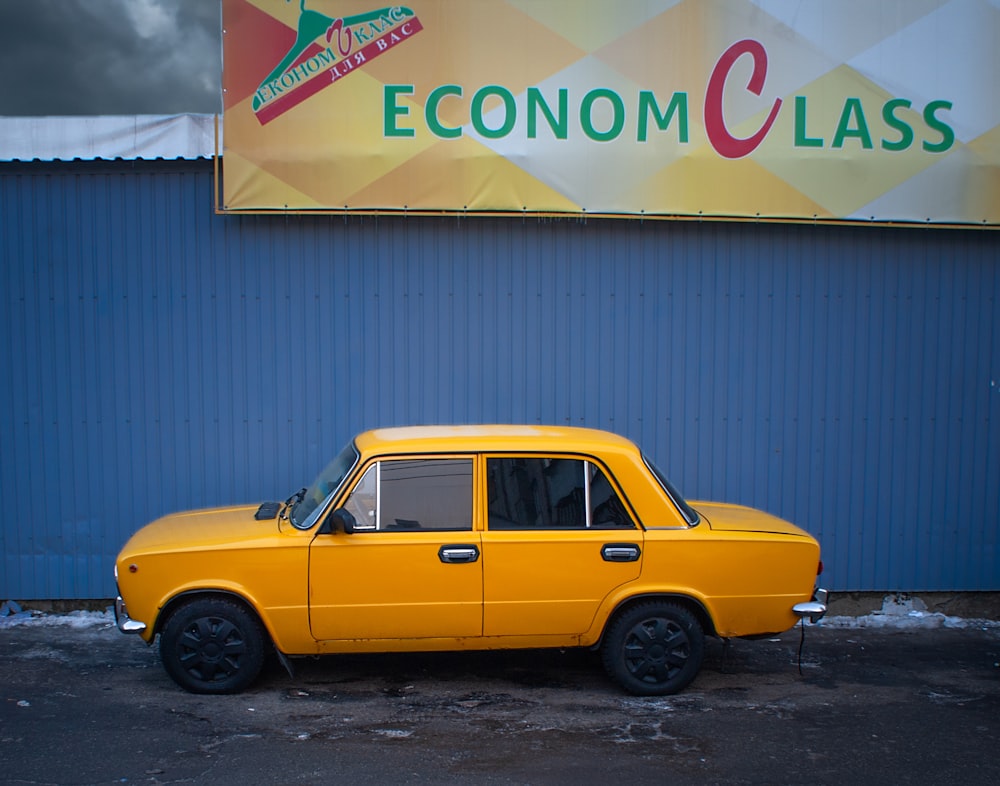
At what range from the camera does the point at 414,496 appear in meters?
5.62

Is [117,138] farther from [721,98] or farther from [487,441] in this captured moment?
[721,98]

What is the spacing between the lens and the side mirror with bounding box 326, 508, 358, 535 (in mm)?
5414

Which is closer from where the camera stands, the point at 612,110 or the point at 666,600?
the point at 666,600

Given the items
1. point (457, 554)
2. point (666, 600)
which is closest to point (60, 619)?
point (457, 554)

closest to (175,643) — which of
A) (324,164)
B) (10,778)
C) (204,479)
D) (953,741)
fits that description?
(10,778)

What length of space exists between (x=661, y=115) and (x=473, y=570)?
14.4 ft

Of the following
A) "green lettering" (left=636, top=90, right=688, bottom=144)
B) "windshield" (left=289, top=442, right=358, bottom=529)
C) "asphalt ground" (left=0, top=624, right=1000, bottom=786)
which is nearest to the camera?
"asphalt ground" (left=0, top=624, right=1000, bottom=786)

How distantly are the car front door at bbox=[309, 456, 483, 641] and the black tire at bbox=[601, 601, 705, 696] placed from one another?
0.95m

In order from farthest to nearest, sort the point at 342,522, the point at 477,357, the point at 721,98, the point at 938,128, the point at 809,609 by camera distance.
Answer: the point at 477,357, the point at 938,128, the point at 721,98, the point at 809,609, the point at 342,522

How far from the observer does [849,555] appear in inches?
314

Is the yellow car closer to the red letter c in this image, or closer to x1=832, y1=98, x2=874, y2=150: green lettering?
the red letter c

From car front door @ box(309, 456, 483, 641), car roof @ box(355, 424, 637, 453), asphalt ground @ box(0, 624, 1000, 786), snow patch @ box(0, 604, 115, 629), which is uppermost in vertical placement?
car roof @ box(355, 424, 637, 453)

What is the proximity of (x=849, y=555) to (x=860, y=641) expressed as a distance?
3.06 ft

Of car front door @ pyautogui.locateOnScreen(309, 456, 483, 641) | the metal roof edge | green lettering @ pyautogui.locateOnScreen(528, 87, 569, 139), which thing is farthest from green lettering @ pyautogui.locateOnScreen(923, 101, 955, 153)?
the metal roof edge
